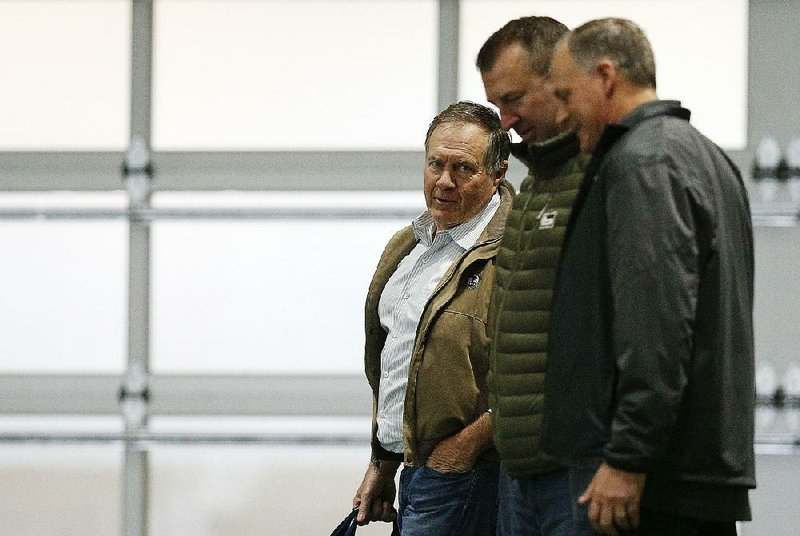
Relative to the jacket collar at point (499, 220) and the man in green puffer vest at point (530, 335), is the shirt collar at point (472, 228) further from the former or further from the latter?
the man in green puffer vest at point (530, 335)

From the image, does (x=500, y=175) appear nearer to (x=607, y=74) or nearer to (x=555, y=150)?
(x=555, y=150)

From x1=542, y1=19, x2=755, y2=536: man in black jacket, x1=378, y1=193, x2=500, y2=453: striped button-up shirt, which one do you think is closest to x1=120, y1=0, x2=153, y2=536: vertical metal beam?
x1=378, y1=193, x2=500, y2=453: striped button-up shirt

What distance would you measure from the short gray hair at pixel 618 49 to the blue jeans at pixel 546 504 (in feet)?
2.12

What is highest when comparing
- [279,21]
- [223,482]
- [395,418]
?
[279,21]

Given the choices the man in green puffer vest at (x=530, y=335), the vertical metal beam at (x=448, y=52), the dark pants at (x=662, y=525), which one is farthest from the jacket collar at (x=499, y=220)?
the vertical metal beam at (x=448, y=52)

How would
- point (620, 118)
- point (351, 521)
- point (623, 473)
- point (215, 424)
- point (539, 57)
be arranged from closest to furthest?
point (623, 473), point (620, 118), point (539, 57), point (351, 521), point (215, 424)

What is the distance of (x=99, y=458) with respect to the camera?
4305 mm

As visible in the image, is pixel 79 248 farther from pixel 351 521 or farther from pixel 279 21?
pixel 351 521

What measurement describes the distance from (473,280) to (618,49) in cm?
82

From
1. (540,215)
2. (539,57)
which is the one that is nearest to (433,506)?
(540,215)

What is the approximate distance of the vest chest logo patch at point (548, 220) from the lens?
7.40ft

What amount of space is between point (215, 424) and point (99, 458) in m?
0.43

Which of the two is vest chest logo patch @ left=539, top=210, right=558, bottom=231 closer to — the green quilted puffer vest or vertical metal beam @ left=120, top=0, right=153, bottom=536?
the green quilted puffer vest

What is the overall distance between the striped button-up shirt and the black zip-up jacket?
763 millimetres
